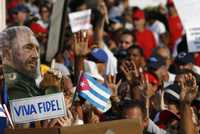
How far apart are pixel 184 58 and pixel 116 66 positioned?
93 centimetres

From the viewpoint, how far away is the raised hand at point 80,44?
9.38 metres

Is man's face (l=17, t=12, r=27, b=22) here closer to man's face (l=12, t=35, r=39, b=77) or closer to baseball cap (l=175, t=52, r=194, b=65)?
baseball cap (l=175, t=52, r=194, b=65)

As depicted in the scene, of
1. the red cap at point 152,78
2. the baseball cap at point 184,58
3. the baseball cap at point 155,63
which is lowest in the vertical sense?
the red cap at point 152,78

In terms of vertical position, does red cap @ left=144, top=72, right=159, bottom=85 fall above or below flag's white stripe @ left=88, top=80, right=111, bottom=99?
below

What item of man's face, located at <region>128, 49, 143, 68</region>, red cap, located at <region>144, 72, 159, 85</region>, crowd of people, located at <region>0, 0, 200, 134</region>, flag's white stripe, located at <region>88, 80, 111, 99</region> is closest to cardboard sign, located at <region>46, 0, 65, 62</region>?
crowd of people, located at <region>0, 0, 200, 134</region>

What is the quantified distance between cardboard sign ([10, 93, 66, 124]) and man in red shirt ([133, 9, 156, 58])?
25.1ft

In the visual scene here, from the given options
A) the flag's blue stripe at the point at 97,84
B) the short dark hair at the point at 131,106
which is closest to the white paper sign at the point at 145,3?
the flag's blue stripe at the point at 97,84

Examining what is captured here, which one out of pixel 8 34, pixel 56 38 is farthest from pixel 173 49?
pixel 8 34

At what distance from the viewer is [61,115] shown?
7.27m

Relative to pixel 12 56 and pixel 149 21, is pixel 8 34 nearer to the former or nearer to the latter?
pixel 12 56

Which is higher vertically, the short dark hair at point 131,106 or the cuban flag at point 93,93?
the cuban flag at point 93,93

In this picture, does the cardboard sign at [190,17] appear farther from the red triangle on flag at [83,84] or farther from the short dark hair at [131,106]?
the red triangle on flag at [83,84]

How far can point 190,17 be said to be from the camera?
1241cm

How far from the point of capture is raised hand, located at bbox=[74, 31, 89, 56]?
9375mm
